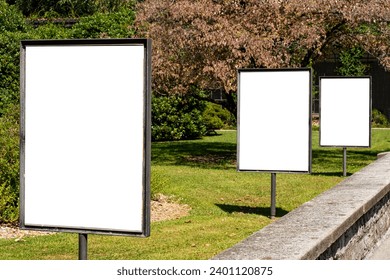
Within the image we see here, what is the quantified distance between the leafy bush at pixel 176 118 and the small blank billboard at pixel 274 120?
16486 mm

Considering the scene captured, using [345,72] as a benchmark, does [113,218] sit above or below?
below

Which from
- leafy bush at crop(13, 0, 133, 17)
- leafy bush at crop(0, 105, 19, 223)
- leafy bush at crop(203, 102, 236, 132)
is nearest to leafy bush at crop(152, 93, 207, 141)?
leafy bush at crop(203, 102, 236, 132)

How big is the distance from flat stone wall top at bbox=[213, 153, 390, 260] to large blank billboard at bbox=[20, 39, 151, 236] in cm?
74

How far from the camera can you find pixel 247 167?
35.3 feet

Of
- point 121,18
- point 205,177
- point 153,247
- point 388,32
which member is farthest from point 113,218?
point 121,18

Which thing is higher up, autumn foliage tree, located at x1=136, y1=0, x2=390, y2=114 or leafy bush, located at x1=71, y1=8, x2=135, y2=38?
leafy bush, located at x1=71, y1=8, x2=135, y2=38

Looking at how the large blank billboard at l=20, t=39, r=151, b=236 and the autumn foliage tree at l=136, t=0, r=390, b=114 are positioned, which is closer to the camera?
the large blank billboard at l=20, t=39, r=151, b=236

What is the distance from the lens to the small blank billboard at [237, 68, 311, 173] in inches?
418

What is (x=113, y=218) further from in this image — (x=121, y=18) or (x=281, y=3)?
(x=121, y=18)

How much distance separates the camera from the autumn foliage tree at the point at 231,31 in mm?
18297

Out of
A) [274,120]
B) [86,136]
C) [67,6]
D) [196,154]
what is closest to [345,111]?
[274,120]

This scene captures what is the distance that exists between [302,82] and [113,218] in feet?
21.3

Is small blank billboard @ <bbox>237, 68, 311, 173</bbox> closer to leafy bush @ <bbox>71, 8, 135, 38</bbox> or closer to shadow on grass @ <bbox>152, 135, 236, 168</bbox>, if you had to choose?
shadow on grass @ <bbox>152, 135, 236, 168</bbox>

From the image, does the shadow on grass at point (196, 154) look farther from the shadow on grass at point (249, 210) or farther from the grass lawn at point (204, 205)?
the shadow on grass at point (249, 210)
